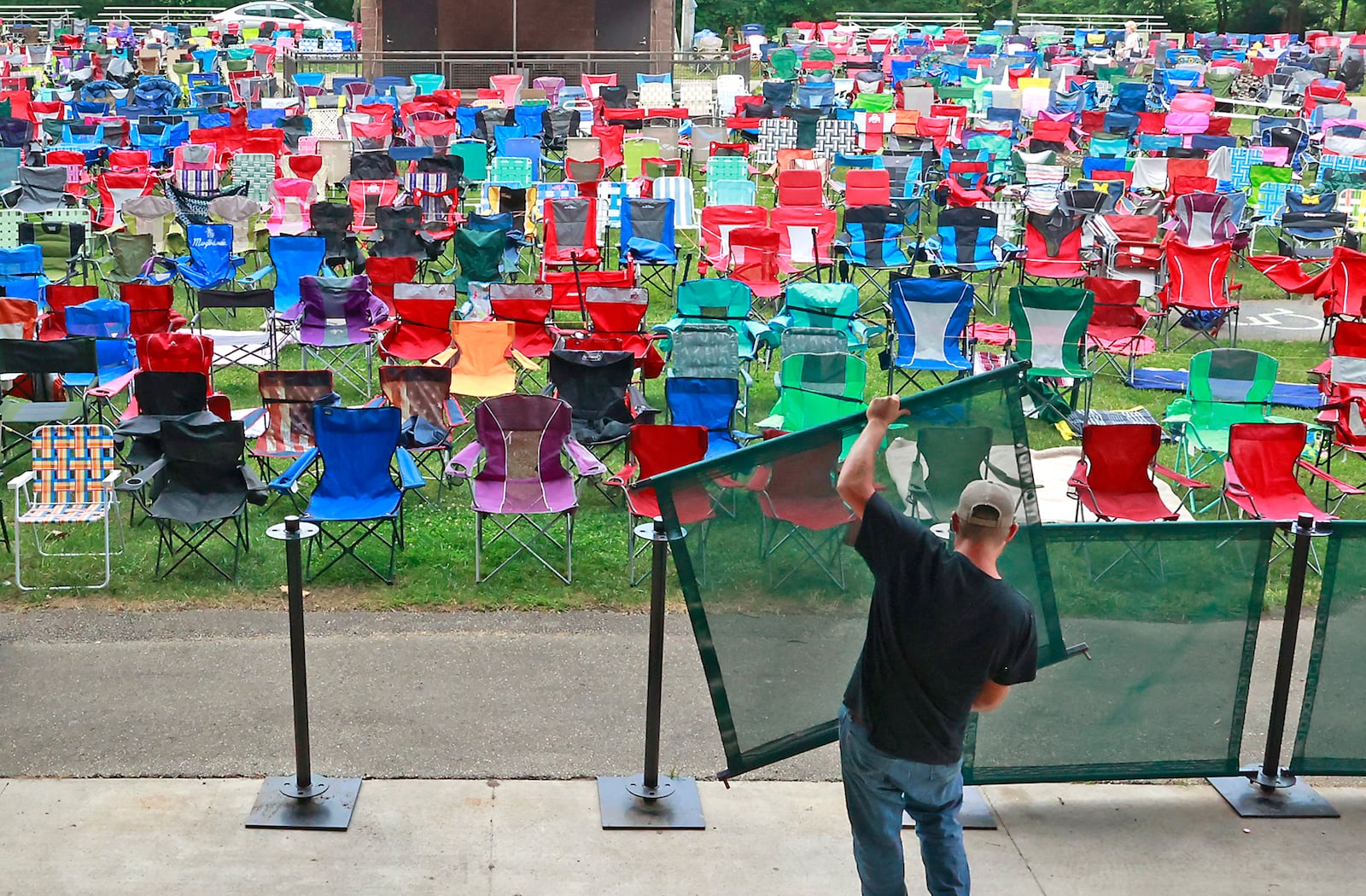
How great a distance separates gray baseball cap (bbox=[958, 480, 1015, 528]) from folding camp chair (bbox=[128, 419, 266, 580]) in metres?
5.30

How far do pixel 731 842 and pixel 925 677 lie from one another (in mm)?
1738

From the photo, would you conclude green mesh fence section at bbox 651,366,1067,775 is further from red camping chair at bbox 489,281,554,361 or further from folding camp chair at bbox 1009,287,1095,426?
red camping chair at bbox 489,281,554,361

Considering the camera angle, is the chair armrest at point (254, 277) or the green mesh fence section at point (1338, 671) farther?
the chair armrest at point (254, 277)

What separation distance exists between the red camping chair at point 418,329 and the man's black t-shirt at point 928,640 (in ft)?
25.8

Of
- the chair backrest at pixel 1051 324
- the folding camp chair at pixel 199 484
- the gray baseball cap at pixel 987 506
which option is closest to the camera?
the gray baseball cap at pixel 987 506

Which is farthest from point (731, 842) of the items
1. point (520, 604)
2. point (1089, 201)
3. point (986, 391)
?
point (1089, 201)

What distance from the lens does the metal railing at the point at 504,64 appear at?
32062 millimetres

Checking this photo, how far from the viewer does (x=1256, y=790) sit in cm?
648

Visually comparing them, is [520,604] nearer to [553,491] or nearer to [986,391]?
[553,491]

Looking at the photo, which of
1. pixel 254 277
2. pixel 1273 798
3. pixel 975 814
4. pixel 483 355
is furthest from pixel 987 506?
pixel 254 277

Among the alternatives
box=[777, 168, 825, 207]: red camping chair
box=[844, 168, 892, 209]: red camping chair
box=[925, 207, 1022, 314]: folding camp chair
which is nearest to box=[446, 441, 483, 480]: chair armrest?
box=[925, 207, 1022, 314]: folding camp chair

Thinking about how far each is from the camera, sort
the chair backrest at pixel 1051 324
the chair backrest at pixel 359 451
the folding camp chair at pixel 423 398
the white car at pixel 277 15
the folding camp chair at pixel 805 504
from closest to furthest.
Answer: the folding camp chair at pixel 805 504
the chair backrest at pixel 359 451
the folding camp chair at pixel 423 398
the chair backrest at pixel 1051 324
the white car at pixel 277 15

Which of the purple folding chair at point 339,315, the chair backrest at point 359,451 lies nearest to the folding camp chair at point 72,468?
the chair backrest at point 359,451

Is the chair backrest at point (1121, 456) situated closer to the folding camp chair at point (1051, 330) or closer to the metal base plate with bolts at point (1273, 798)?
the folding camp chair at point (1051, 330)
